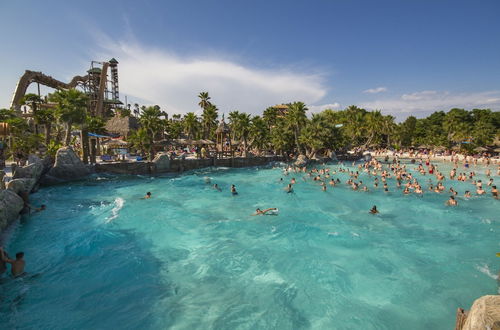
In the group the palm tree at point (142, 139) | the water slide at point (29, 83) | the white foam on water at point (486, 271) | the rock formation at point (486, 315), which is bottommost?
the white foam on water at point (486, 271)

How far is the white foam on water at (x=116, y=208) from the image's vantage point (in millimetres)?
15727

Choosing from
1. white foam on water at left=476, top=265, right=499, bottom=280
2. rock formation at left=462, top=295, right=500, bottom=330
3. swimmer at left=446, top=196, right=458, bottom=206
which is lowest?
white foam on water at left=476, top=265, right=499, bottom=280

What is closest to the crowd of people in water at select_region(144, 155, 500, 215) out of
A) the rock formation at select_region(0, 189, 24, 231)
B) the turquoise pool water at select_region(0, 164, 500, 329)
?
the turquoise pool water at select_region(0, 164, 500, 329)

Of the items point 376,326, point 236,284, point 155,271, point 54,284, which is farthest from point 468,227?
point 54,284

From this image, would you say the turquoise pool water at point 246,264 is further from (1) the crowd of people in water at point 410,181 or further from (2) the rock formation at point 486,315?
(2) the rock formation at point 486,315

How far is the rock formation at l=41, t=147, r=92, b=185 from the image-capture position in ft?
78.1

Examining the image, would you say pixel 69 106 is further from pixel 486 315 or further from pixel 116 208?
pixel 486 315

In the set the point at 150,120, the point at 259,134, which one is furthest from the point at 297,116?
the point at 150,120

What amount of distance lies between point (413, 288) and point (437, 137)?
183ft

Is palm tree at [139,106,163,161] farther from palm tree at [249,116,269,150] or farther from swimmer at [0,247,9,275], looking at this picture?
swimmer at [0,247,9,275]

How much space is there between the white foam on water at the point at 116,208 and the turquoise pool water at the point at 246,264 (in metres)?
0.13

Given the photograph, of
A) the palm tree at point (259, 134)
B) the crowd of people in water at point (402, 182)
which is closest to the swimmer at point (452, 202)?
the crowd of people in water at point (402, 182)

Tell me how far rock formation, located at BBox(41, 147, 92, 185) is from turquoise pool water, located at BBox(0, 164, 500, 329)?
4.62 meters

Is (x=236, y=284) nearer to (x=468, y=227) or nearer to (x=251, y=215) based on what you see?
(x=251, y=215)
